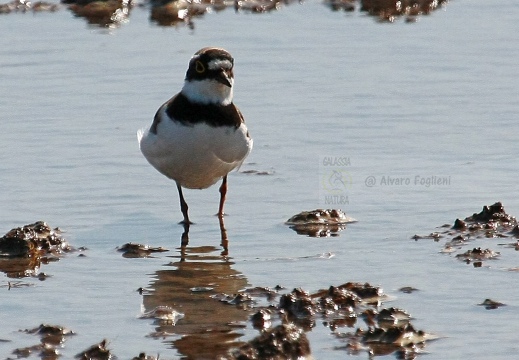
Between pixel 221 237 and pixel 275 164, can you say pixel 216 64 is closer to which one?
pixel 221 237

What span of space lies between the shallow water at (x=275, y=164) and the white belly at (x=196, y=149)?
40 centimetres

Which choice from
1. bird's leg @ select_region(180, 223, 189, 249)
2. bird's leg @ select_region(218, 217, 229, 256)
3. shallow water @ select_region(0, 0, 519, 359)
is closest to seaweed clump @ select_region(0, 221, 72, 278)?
shallow water @ select_region(0, 0, 519, 359)

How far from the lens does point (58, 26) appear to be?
52.5 feet

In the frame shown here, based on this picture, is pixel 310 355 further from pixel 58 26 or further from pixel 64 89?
pixel 58 26

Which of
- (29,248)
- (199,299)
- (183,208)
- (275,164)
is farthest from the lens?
(275,164)

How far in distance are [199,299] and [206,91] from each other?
2247 millimetres

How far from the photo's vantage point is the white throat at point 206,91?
8.81m

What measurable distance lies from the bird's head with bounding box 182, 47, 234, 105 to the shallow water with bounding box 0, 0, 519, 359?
945mm

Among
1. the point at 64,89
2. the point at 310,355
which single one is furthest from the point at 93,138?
the point at 310,355

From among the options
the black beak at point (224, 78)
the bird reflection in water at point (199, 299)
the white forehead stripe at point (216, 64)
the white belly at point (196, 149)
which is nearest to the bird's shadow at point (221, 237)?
the bird reflection in water at point (199, 299)

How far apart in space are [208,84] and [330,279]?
7.03 feet

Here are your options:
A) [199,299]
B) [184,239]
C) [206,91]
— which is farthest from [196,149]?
[199,299]

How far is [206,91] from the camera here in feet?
28.9

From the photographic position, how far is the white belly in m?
8.70
